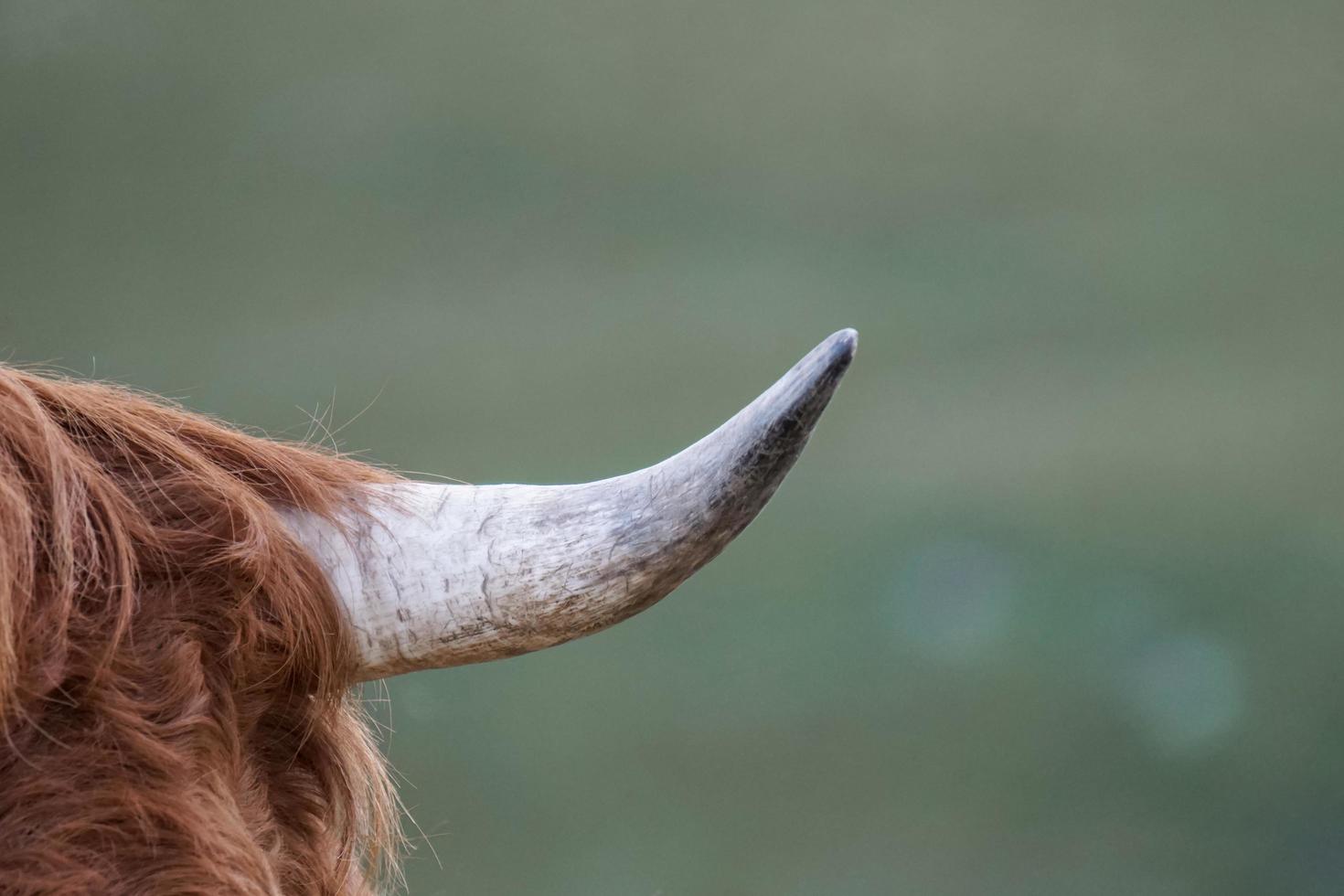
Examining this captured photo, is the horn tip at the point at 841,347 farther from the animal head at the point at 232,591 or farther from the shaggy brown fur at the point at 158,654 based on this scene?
the shaggy brown fur at the point at 158,654

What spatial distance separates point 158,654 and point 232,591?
6cm

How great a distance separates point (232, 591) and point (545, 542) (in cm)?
24

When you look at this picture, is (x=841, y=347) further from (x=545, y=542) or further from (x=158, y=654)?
(x=158, y=654)

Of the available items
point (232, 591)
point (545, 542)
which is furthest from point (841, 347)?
point (232, 591)

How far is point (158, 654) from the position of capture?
2.53 ft

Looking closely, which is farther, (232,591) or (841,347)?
(232,591)

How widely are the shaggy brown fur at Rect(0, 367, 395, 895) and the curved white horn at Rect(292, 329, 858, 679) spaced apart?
0.13ft

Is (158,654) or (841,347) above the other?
(841,347)

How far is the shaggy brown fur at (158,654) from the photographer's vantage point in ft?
2.32

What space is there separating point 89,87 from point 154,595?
1.74 m

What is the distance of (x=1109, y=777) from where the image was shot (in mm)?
2156

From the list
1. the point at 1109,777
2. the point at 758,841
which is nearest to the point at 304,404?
the point at 758,841

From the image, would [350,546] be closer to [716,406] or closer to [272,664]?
[272,664]

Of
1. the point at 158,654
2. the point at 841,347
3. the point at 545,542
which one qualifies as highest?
the point at 841,347
